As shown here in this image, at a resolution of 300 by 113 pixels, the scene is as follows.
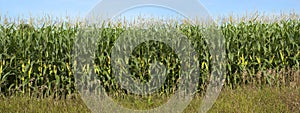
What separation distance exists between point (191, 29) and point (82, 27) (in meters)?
2.73

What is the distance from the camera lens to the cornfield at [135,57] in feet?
28.3

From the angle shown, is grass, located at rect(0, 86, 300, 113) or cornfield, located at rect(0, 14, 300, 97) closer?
grass, located at rect(0, 86, 300, 113)

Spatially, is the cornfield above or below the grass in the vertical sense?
above

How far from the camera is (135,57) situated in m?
8.95

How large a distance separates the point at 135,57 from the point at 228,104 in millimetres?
2847

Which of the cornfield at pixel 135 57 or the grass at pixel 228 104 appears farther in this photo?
the cornfield at pixel 135 57

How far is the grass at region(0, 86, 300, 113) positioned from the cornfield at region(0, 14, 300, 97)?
74 cm

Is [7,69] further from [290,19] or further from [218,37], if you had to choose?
[290,19]

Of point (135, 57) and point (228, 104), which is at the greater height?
point (135, 57)

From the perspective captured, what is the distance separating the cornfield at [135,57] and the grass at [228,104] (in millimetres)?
738

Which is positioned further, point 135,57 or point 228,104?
point 135,57

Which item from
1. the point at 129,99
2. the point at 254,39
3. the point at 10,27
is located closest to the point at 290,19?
the point at 254,39

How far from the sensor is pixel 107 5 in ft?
21.3

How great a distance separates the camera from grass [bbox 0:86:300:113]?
22.0ft
